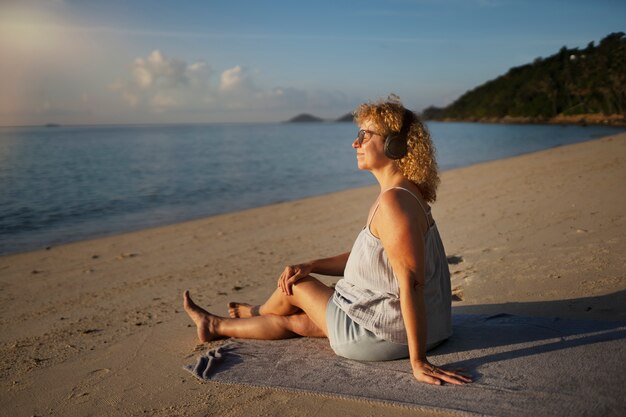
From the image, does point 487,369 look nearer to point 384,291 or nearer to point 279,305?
point 384,291

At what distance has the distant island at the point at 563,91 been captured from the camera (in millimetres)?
62906

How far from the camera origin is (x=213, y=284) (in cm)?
630

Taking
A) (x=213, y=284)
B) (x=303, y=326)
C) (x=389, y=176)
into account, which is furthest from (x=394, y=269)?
(x=213, y=284)

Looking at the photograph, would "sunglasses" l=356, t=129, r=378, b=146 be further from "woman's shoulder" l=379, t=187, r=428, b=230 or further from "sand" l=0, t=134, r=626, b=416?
"sand" l=0, t=134, r=626, b=416

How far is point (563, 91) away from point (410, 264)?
9247cm

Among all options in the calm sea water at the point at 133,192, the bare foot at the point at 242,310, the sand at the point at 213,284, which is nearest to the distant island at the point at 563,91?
the calm sea water at the point at 133,192

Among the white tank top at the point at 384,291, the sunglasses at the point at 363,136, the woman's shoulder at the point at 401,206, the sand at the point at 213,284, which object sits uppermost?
the sunglasses at the point at 363,136

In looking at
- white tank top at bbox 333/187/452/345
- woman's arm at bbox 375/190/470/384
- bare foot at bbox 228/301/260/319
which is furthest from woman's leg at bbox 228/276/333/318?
woman's arm at bbox 375/190/470/384

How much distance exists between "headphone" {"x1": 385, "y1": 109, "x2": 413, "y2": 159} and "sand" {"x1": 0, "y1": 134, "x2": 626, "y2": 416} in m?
1.36

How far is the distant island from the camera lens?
62906 millimetres

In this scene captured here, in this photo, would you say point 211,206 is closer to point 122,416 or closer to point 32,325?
point 32,325

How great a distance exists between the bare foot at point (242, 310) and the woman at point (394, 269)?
73 centimetres

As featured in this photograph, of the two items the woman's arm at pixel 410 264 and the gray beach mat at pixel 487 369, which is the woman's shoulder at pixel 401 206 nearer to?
the woman's arm at pixel 410 264

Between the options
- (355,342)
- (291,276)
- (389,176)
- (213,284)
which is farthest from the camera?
(213,284)
